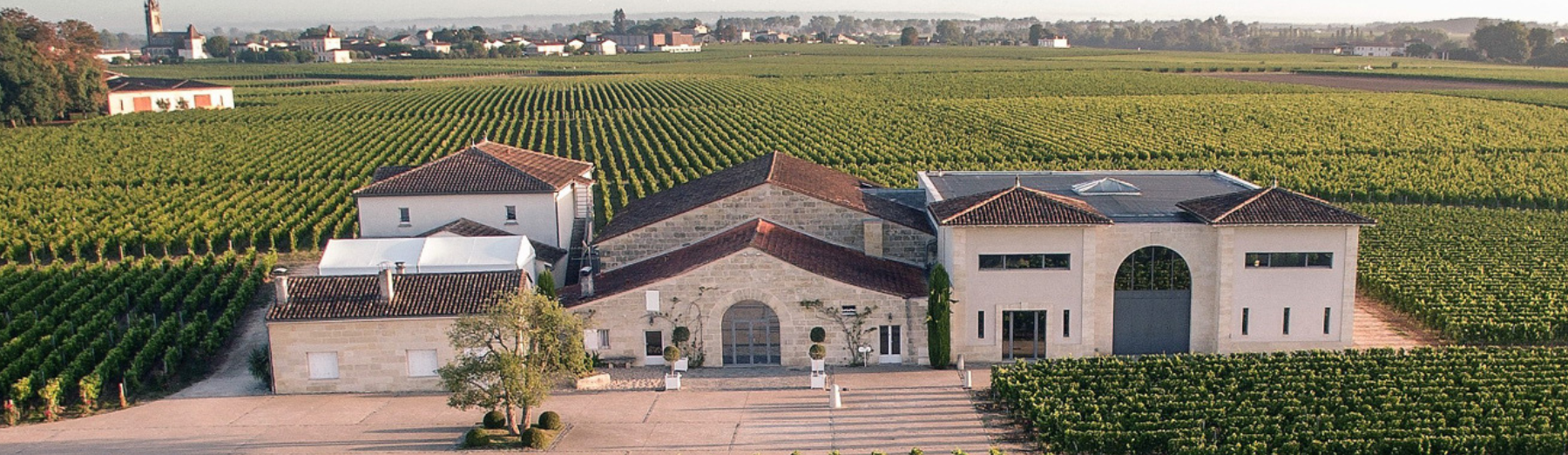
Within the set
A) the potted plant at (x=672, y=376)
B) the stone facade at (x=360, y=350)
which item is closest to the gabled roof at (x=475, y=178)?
the stone facade at (x=360, y=350)

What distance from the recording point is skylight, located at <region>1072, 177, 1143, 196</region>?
37.4 m

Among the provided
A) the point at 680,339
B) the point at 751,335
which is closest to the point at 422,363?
the point at 680,339

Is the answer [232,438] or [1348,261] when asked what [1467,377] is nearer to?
[1348,261]

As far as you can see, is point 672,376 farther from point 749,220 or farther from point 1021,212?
point 1021,212

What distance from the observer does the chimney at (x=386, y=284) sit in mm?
29891

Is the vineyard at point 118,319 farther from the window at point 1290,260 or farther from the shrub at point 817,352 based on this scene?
the window at point 1290,260

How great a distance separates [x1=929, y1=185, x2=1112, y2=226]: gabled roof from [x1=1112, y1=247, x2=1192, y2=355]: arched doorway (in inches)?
63.7

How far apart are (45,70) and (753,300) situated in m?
93.4

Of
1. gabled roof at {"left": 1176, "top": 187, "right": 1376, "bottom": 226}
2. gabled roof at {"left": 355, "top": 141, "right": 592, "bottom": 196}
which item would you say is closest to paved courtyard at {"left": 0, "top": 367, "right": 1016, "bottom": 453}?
gabled roof at {"left": 1176, "top": 187, "right": 1376, "bottom": 226}

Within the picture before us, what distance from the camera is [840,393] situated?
2927cm

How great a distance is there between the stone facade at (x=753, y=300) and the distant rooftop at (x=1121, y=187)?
5242 mm

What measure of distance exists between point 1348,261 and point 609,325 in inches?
710

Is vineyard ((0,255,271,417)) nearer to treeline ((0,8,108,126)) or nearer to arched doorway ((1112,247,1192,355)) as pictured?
arched doorway ((1112,247,1192,355))

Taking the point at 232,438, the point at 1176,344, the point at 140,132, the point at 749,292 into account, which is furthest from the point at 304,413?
the point at 140,132
